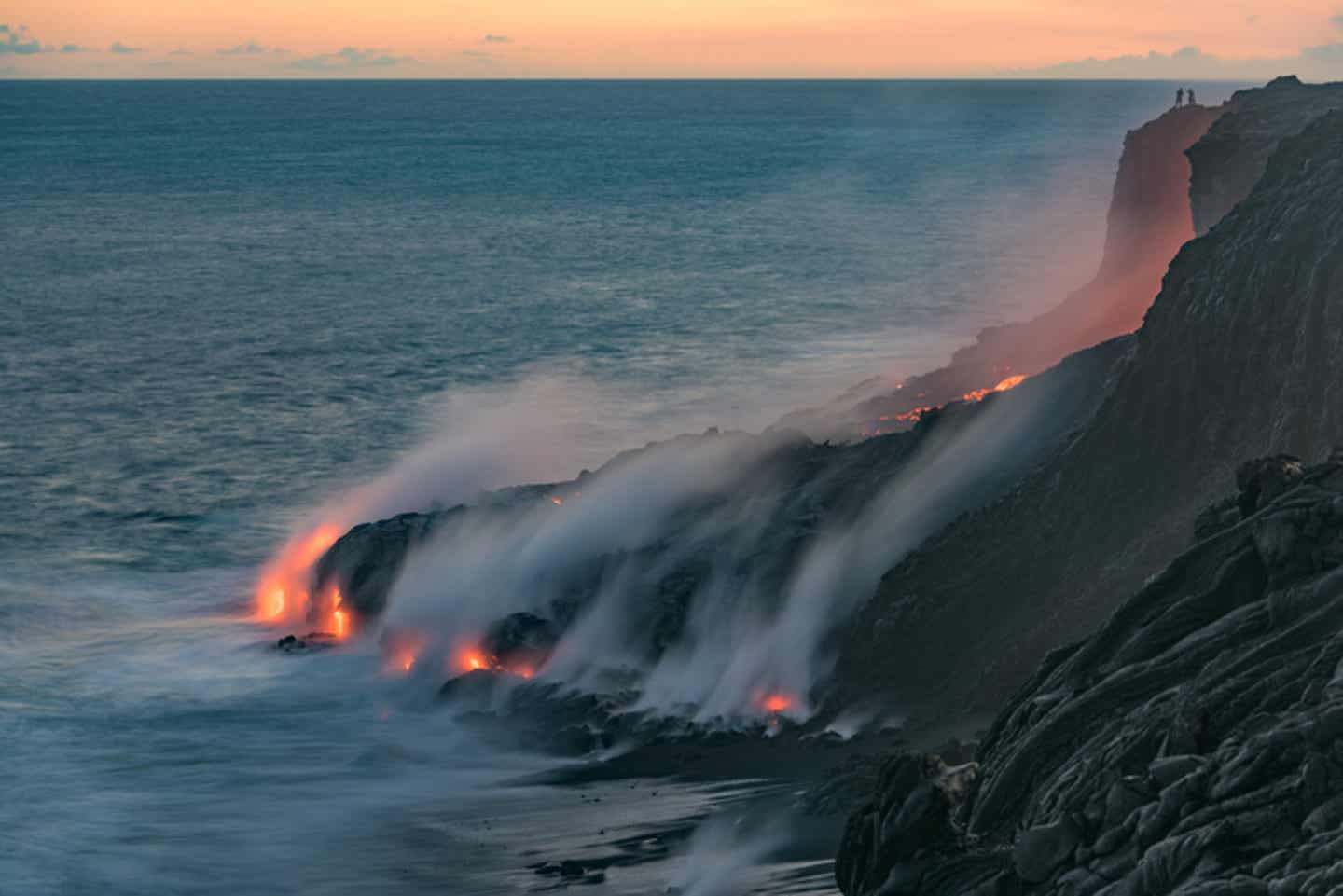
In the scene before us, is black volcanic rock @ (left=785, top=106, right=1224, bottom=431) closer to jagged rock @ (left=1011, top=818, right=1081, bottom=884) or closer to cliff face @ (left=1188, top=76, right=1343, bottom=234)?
cliff face @ (left=1188, top=76, right=1343, bottom=234)

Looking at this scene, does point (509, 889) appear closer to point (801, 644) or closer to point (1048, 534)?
point (801, 644)

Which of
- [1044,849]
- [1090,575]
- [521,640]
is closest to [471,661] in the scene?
[521,640]

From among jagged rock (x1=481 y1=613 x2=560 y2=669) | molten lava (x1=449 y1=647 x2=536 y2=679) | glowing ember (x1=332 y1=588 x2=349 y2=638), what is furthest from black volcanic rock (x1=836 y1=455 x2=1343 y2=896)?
glowing ember (x1=332 y1=588 x2=349 y2=638)

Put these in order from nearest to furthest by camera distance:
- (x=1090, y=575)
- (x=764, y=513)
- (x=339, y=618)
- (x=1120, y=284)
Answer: (x=1090, y=575), (x=764, y=513), (x=339, y=618), (x=1120, y=284)

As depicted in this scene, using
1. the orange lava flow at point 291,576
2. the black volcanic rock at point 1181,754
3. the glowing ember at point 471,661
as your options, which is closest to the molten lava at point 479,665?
the glowing ember at point 471,661

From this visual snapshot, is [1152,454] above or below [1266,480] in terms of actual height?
below

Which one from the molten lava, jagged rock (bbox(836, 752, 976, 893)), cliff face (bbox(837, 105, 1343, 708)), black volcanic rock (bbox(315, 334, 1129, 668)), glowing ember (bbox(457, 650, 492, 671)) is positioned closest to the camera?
jagged rock (bbox(836, 752, 976, 893))

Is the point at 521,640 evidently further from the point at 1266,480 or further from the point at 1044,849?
the point at 1044,849
